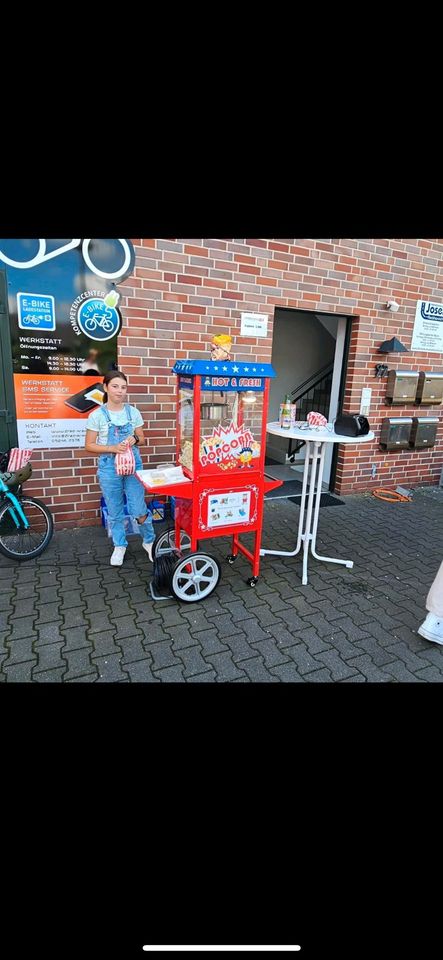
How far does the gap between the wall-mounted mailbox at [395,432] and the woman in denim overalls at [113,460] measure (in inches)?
154

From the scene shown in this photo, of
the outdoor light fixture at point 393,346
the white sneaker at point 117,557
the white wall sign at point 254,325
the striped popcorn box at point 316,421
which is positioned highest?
the white wall sign at point 254,325

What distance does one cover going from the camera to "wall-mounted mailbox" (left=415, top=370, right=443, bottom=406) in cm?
660

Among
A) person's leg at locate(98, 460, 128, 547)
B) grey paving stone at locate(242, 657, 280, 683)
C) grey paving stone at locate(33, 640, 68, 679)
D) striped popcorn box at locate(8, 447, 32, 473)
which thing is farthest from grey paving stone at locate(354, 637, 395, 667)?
striped popcorn box at locate(8, 447, 32, 473)

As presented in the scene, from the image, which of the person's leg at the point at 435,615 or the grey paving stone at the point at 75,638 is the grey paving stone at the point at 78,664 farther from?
the person's leg at the point at 435,615

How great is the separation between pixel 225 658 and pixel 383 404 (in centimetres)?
475

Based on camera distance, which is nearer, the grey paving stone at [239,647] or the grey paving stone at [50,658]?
the grey paving stone at [50,658]

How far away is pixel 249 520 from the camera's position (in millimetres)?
3592

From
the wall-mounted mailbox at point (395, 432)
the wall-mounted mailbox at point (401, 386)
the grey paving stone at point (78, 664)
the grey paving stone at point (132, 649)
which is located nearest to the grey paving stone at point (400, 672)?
the grey paving stone at point (132, 649)

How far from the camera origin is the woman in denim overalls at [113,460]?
367cm

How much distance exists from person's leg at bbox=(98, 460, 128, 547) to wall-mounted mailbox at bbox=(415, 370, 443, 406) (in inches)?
187

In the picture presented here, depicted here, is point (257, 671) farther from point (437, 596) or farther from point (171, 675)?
point (437, 596)

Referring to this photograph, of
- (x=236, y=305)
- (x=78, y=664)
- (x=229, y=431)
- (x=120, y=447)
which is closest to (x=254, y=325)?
(x=236, y=305)

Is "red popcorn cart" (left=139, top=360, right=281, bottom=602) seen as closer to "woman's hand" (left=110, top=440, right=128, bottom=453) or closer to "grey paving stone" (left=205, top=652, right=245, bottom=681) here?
"woman's hand" (left=110, top=440, right=128, bottom=453)

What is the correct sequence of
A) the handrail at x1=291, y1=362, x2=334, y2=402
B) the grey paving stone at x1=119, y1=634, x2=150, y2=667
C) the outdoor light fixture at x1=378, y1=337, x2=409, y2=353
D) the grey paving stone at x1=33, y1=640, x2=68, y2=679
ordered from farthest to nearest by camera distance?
1. the handrail at x1=291, y1=362, x2=334, y2=402
2. the outdoor light fixture at x1=378, y1=337, x2=409, y2=353
3. the grey paving stone at x1=119, y1=634, x2=150, y2=667
4. the grey paving stone at x1=33, y1=640, x2=68, y2=679
